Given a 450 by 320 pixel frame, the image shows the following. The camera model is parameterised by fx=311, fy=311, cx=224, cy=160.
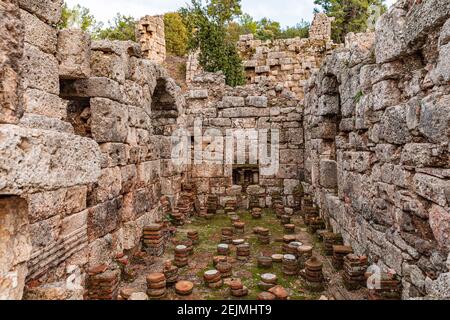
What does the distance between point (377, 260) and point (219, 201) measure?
192 inches

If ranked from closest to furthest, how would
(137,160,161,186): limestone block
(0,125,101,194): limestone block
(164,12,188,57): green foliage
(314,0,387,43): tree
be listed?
(0,125,101,194): limestone block → (137,160,161,186): limestone block → (314,0,387,43): tree → (164,12,188,57): green foliage

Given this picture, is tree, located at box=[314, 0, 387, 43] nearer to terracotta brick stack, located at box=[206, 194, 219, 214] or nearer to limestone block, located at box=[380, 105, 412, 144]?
terracotta brick stack, located at box=[206, 194, 219, 214]

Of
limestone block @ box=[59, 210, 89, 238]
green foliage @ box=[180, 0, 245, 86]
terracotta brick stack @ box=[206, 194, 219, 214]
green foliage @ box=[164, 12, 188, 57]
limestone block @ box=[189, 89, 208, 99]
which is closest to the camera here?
limestone block @ box=[59, 210, 89, 238]

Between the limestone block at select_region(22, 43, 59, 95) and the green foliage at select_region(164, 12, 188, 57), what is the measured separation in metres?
16.7

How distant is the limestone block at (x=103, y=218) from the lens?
3.56 m

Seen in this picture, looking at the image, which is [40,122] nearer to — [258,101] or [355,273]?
[355,273]

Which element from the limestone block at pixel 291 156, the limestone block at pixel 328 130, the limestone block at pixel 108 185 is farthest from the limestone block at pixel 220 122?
the limestone block at pixel 108 185

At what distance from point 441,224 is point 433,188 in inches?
11.3

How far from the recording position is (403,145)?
121 inches

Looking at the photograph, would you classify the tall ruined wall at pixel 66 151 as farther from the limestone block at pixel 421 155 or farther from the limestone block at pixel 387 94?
the limestone block at pixel 387 94

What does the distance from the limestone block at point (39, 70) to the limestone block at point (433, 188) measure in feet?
11.1

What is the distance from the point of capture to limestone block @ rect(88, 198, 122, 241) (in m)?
3.56

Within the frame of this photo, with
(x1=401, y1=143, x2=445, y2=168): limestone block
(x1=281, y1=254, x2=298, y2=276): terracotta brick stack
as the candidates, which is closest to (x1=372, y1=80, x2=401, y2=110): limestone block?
(x1=401, y1=143, x2=445, y2=168): limestone block
